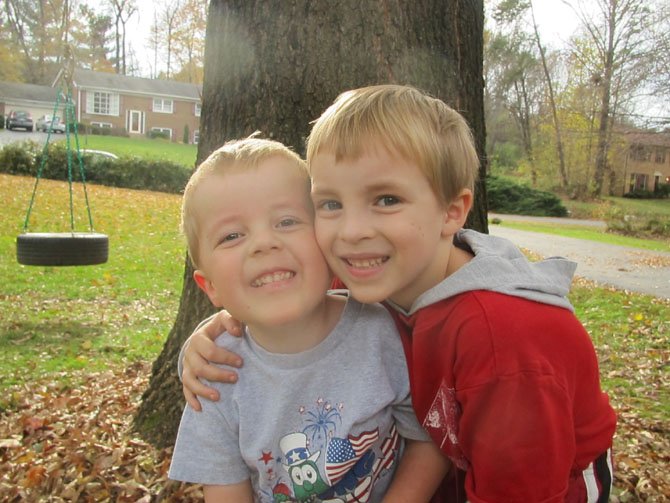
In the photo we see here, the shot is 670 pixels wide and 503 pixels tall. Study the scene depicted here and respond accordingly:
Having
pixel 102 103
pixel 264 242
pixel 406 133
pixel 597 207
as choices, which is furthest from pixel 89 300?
pixel 102 103

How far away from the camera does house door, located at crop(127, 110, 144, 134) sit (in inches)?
2661

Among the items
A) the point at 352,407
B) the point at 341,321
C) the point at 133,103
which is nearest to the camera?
the point at 352,407

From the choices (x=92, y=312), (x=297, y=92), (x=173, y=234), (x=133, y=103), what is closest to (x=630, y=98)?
(x=173, y=234)

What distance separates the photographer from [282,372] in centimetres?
210

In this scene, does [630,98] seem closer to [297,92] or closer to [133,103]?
[297,92]

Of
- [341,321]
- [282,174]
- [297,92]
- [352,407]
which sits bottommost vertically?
[352,407]

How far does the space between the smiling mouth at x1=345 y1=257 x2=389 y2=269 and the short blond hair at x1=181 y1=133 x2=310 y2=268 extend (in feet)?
1.02

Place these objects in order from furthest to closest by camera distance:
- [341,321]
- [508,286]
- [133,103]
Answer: [133,103]
[341,321]
[508,286]

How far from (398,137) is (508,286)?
1.76ft

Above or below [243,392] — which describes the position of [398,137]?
above

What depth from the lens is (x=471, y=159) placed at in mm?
2078

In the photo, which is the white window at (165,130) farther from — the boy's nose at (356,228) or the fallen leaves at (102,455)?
the boy's nose at (356,228)

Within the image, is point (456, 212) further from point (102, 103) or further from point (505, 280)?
point (102, 103)

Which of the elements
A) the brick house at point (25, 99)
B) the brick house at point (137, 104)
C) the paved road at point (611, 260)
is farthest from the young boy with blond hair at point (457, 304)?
the brick house at point (25, 99)
